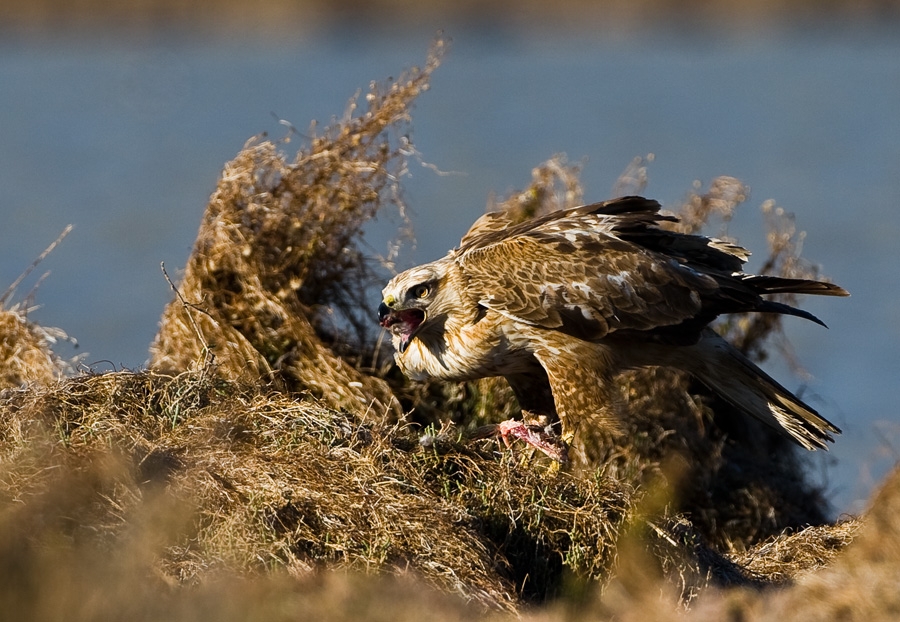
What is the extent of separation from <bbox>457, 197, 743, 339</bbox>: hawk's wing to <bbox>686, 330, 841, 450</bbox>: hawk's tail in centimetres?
43

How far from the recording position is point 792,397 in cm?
674

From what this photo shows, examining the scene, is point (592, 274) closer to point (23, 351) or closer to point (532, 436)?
point (532, 436)

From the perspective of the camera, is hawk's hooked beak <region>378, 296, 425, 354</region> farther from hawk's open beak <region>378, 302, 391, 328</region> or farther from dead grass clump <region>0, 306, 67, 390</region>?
dead grass clump <region>0, 306, 67, 390</region>

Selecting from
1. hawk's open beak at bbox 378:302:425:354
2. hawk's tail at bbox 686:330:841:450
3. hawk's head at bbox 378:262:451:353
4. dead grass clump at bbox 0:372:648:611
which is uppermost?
hawk's tail at bbox 686:330:841:450

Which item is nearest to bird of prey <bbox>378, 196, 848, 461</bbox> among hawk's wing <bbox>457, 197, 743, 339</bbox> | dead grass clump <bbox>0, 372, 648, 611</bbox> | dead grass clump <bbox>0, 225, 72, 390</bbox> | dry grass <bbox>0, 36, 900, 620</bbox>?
hawk's wing <bbox>457, 197, 743, 339</bbox>

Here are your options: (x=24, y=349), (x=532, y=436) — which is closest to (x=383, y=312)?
(x=532, y=436)

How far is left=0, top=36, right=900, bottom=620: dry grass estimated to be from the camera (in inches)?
147

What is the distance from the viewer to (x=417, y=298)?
651cm

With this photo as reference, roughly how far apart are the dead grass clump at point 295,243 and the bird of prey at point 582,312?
740 millimetres

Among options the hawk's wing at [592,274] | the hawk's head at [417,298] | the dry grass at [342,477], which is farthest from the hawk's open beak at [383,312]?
the dry grass at [342,477]

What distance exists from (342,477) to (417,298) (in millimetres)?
1660

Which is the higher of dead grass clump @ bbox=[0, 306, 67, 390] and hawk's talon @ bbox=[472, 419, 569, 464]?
hawk's talon @ bbox=[472, 419, 569, 464]

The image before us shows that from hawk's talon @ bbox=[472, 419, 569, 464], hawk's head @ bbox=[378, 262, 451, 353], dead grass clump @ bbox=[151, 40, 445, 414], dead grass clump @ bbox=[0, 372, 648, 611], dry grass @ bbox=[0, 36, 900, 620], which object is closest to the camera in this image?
dry grass @ bbox=[0, 36, 900, 620]

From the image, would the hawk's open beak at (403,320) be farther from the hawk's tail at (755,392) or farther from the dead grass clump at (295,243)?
the hawk's tail at (755,392)
